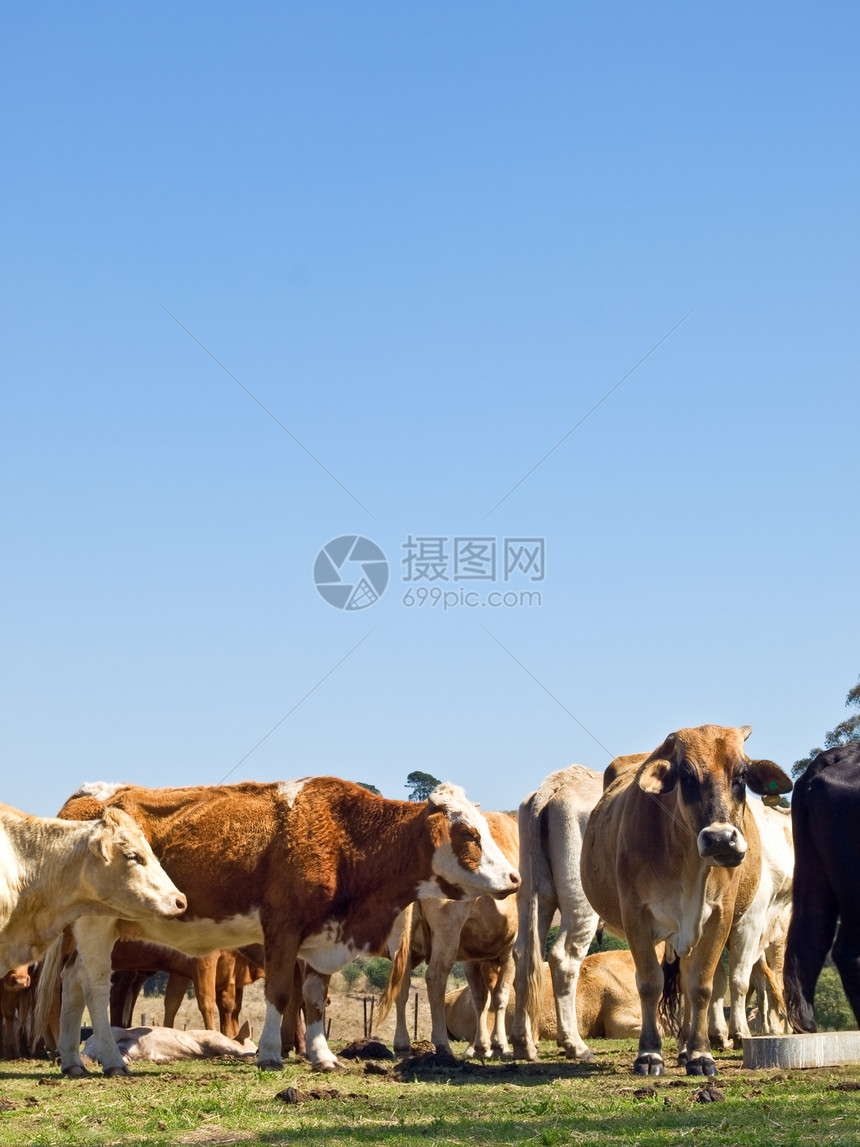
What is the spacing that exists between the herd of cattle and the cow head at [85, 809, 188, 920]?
0.02 m

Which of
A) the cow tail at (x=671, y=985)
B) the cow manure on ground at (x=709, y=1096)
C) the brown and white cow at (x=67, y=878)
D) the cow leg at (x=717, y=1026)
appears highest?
the brown and white cow at (x=67, y=878)

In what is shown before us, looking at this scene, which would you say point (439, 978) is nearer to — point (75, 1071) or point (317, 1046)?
point (317, 1046)

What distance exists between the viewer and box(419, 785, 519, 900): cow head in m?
13.0

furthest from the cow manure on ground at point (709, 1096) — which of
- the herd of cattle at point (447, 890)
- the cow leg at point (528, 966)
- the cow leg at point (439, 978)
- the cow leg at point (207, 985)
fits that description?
the cow leg at point (207, 985)

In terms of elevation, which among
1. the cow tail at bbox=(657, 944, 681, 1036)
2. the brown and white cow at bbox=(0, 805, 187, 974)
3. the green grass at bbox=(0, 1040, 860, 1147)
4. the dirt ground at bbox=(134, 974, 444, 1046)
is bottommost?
the dirt ground at bbox=(134, 974, 444, 1046)

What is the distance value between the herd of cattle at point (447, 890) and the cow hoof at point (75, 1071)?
6 centimetres

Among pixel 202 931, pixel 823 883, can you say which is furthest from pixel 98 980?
pixel 823 883

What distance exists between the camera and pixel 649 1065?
11.4m

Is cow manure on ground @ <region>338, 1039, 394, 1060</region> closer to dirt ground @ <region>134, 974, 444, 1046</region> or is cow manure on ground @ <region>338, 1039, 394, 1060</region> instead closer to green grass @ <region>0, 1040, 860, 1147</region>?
green grass @ <region>0, 1040, 860, 1147</region>

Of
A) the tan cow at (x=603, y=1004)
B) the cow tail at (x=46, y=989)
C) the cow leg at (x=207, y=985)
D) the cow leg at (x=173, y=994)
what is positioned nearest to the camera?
the cow tail at (x=46, y=989)

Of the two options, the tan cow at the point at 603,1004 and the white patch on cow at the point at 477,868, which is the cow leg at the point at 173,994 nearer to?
the tan cow at the point at 603,1004

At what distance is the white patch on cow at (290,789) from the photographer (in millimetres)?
13562

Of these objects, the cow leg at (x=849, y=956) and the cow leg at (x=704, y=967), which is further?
the cow leg at (x=704, y=967)

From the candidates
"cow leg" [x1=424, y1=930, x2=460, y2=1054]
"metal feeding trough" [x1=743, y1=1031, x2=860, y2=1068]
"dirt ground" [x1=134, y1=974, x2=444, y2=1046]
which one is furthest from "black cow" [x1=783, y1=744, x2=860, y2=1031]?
"dirt ground" [x1=134, y1=974, x2=444, y2=1046]
